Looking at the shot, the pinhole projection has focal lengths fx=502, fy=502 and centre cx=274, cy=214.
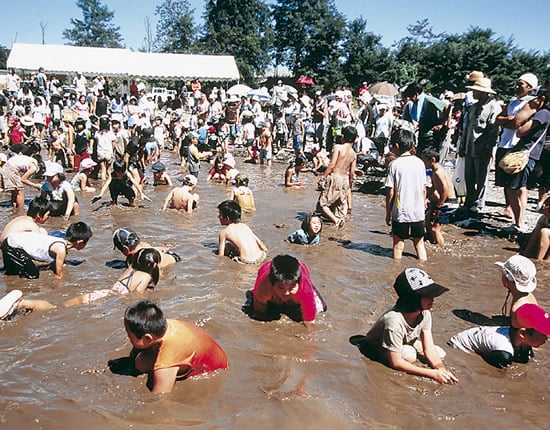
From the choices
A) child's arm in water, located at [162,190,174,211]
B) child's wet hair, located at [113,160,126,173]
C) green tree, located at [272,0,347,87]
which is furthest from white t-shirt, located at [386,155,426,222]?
green tree, located at [272,0,347,87]

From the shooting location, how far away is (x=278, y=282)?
13.7 ft

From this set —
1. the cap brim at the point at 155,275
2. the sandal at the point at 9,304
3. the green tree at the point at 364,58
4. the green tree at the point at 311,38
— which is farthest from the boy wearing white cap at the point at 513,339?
the green tree at the point at 311,38

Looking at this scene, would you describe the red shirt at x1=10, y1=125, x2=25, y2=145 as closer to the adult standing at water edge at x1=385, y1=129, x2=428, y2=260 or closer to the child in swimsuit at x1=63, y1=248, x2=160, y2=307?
the child in swimsuit at x1=63, y1=248, x2=160, y2=307

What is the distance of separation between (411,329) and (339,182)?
4.83 meters

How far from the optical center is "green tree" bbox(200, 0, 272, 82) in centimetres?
5241

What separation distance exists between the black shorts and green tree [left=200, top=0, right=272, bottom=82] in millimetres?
46412

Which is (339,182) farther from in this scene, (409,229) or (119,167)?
(119,167)

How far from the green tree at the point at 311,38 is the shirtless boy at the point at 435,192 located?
37978 millimetres

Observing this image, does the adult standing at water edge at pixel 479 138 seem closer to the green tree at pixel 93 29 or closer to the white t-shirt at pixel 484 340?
the white t-shirt at pixel 484 340

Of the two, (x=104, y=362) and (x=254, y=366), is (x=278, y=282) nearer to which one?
(x=254, y=366)

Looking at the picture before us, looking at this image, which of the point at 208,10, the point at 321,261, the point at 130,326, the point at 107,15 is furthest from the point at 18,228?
the point at 107,15

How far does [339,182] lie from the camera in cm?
855

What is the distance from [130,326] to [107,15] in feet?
327

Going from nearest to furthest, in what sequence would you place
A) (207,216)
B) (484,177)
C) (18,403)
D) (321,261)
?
(18,403) → (321,261) → (484,177) → (207,216)
